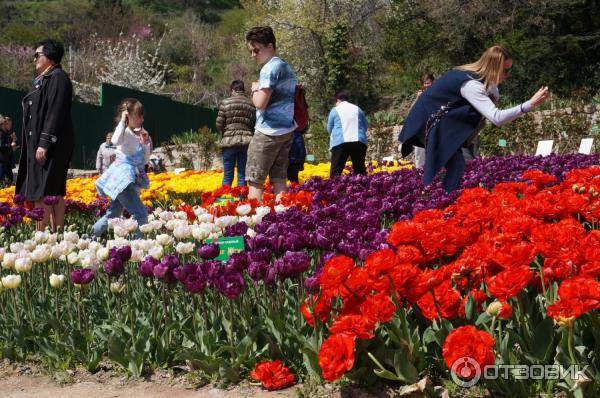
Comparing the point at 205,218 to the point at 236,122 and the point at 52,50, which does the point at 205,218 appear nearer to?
the point at 52,50

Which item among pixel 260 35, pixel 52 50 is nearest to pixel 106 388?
pixel 260 35

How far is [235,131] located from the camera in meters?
8.02

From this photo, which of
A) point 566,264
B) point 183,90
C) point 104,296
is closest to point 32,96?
point 104,296

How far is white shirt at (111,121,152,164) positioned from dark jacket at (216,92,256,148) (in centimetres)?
205

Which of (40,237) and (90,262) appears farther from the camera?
(40,237)

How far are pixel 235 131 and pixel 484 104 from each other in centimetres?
384

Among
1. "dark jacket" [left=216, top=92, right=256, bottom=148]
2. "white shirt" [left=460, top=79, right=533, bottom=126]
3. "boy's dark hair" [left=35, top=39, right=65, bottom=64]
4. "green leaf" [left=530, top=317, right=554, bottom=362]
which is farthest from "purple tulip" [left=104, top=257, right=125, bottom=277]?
"dark jacket" [left=216, top=92, right=256, bottom=148]

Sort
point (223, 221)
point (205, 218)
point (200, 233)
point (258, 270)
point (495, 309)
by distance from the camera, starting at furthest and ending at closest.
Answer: point (205, 218) < point (223, 221) < point (200, 233) < point (258, 270) < point (495, 309)

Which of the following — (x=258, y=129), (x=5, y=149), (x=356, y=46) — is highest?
(x=356, y=46)

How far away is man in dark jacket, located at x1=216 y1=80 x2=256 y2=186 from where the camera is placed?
7957mm

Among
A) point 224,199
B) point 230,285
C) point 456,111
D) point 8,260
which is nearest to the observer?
point 230,285

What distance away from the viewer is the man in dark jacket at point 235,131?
796cm

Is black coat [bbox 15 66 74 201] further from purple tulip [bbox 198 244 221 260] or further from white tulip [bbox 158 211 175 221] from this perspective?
purple tulip [bbox 198 244 221 260]

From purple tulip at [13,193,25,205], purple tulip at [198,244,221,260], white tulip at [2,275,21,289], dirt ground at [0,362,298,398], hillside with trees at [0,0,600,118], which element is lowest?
dirt ground at [0,362,298,398]
